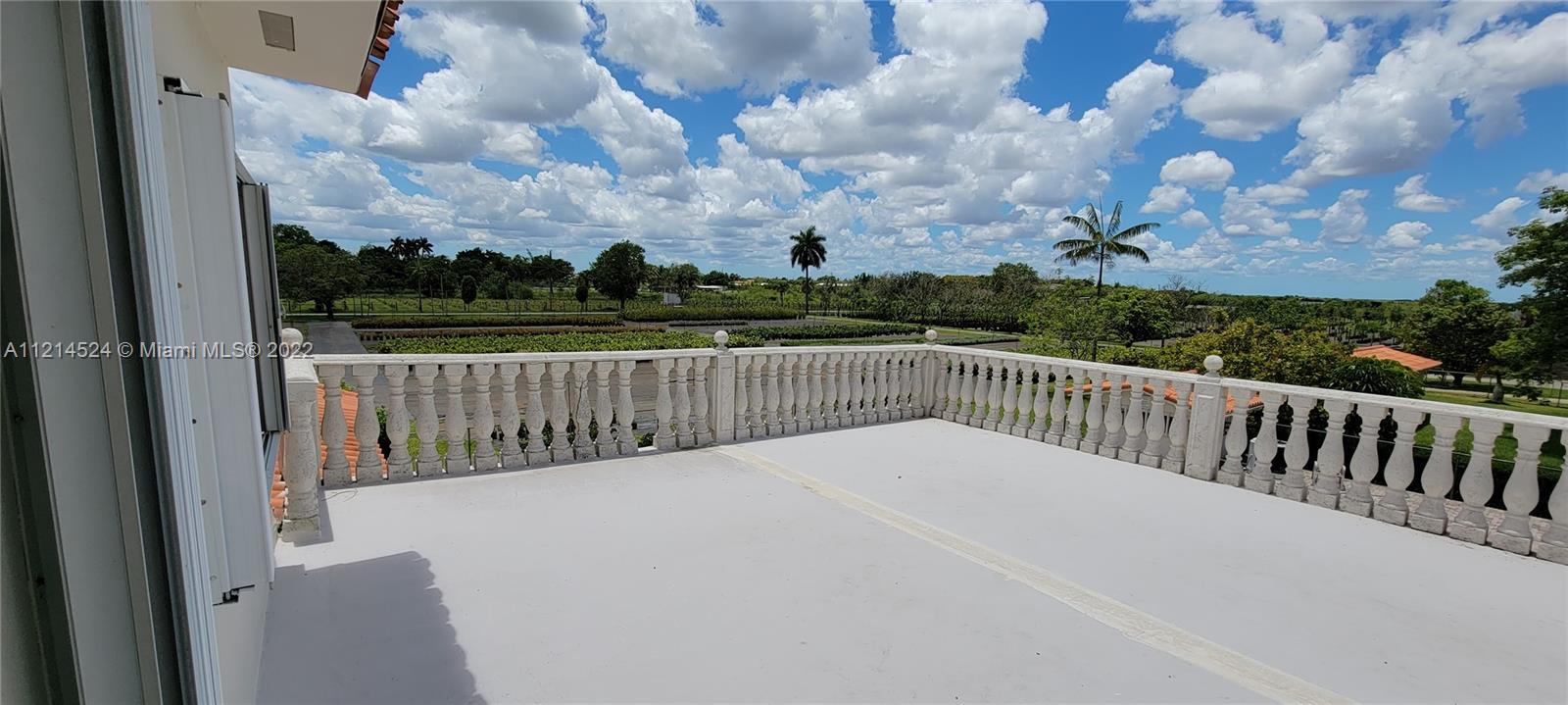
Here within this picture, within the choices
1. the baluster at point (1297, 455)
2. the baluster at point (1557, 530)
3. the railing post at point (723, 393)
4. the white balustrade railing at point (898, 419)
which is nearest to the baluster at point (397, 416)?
the white balustrade railing at point (898, 419)

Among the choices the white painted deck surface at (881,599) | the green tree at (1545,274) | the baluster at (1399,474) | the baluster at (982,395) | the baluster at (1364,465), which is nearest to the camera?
the white painted deck surface at (881,599)

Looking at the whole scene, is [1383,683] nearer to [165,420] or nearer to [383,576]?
[165,420]

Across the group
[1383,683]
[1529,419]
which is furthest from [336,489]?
[1529,419]

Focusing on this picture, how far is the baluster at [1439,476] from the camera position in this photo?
3.81 m

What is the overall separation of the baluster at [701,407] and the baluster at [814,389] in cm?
97

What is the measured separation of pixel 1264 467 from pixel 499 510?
497cm

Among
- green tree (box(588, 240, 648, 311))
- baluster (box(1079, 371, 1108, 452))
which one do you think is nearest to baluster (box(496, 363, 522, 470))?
baluster (box(1079, 371, 1108, 452))

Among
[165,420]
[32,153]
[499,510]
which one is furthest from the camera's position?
[499,510]

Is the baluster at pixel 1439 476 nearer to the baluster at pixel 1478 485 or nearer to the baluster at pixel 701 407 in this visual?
the baluster at pixel 1478 485

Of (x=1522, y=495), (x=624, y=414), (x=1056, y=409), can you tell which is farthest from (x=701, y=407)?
(x=1522, y=495)

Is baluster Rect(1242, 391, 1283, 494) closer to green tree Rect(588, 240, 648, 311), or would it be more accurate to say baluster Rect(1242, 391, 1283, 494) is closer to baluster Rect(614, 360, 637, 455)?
baluster Rect(614, 360, 637, 455)

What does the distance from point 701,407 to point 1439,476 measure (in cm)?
475

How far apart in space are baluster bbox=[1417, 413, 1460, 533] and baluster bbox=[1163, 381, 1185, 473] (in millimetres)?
1307

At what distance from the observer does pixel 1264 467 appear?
4.50 m
